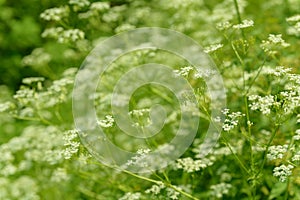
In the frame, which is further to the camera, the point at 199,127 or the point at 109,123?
the point at 199,127

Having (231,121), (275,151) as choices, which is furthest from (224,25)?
(275,151)

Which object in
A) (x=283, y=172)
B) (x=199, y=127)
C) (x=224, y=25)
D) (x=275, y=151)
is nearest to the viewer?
(x=283, y=172)

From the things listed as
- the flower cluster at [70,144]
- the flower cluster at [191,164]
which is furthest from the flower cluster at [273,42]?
the flower cluster at [70,144]

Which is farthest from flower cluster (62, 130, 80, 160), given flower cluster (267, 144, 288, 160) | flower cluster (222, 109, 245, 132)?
flower cluster (267, 144, 288, 160)

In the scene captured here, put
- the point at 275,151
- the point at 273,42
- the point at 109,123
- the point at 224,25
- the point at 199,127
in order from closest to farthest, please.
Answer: the point at 275,151
the point at 109,123
the point at 273,42
the point at 224,25
the point at 199,127

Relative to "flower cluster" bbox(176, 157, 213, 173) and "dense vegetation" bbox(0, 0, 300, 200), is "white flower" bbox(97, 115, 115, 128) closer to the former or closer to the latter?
"dense vegetation" bbox(0, 0, 300, 200)

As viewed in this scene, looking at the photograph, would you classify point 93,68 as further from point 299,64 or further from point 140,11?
point 299,64

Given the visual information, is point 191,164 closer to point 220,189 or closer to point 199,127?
point 220,189

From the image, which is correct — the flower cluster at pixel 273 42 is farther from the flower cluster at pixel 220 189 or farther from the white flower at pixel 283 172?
the flower cluster at pixel 220 189

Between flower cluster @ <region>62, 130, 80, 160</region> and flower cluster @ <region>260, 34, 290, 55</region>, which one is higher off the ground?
flower cluster @ <region>260, 34, 290, 55</region>

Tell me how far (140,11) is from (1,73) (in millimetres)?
4581

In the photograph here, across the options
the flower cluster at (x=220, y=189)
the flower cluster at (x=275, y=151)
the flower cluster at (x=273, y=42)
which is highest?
the flower cluster at (x=273, y=42)

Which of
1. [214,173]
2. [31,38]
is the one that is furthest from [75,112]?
[31,38]

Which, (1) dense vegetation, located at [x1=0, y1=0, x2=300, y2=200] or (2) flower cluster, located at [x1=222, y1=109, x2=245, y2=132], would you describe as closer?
(2) flower cluster, located at [x1=222, y1=109, x2=245, y2=132]
